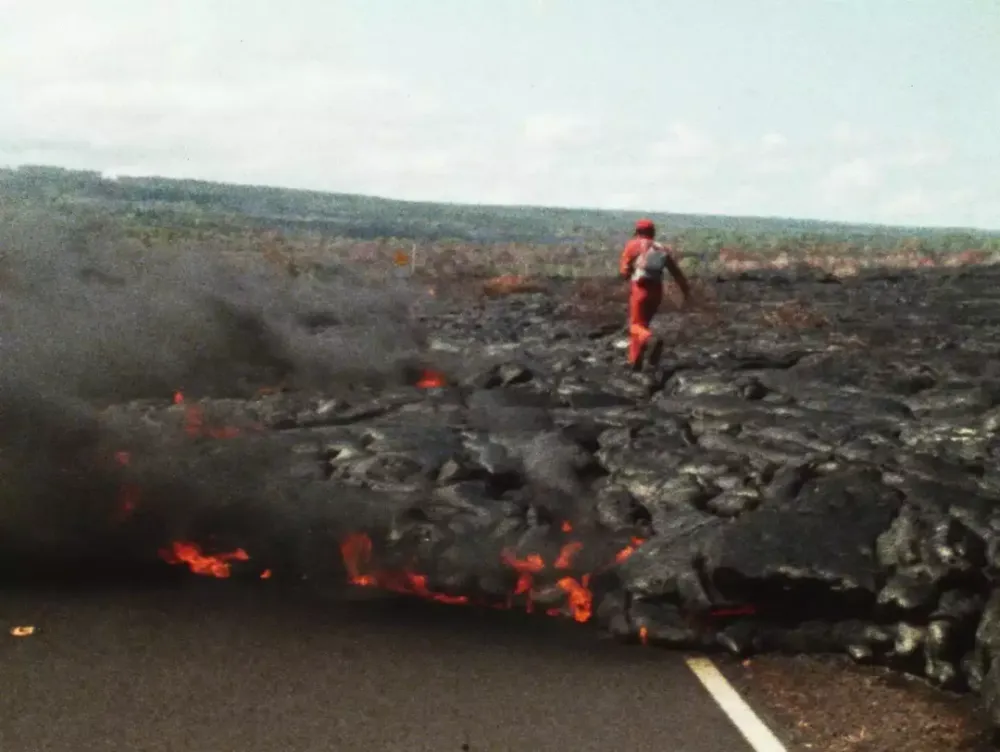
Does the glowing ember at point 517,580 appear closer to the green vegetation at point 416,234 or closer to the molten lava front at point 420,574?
the molten lava front at point 420,574

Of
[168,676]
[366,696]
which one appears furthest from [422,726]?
[168,676]

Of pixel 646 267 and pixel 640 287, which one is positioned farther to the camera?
pixel 640 287

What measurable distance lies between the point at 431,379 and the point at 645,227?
18.4ft

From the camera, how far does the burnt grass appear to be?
7402mm

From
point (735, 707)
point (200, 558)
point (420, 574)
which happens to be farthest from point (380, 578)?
point (735, 707)

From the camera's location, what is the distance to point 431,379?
1941cm

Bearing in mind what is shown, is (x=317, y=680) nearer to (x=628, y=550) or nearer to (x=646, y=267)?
(x=628, y=550)

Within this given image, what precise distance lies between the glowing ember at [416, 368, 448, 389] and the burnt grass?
209 cm

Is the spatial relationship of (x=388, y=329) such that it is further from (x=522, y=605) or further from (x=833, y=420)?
(x=522, y=605)

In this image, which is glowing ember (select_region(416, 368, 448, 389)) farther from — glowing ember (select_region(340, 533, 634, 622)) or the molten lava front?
glowing ember (select_region(340, 533, 634, 622))

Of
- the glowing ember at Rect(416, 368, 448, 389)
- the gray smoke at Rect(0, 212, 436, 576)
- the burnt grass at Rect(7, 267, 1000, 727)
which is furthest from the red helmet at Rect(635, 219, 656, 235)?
the gray smoke at Rect(0, 212, 436, 576)

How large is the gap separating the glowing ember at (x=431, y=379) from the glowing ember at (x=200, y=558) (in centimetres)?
1012

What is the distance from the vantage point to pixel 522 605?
805 centimetres

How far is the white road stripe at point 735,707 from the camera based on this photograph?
18.0 feet
